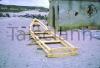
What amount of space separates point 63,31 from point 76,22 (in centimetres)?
92

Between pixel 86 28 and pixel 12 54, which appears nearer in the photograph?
pixel 12 54

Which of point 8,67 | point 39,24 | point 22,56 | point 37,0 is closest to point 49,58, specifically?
point 22,56

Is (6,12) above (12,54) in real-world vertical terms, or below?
above

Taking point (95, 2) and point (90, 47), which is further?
point (95, 2)

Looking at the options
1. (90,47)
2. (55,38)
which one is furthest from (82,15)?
(90,47)

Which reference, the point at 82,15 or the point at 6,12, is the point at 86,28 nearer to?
the point at 82,15

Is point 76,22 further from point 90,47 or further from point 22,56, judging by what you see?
point 22,56

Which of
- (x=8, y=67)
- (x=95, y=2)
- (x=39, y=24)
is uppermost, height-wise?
(x=95, y=2)

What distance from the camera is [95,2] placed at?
9617 mm

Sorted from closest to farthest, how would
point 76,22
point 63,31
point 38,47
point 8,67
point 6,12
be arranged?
point 8,67, point 38,47, point 63,31, point 76,22, point 6,12

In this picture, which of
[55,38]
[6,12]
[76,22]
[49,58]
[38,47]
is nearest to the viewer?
[49,58]

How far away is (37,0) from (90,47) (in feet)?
26.5

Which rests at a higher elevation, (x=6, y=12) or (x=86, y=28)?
(x=6, y=12)

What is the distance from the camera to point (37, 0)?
13.3 metres
